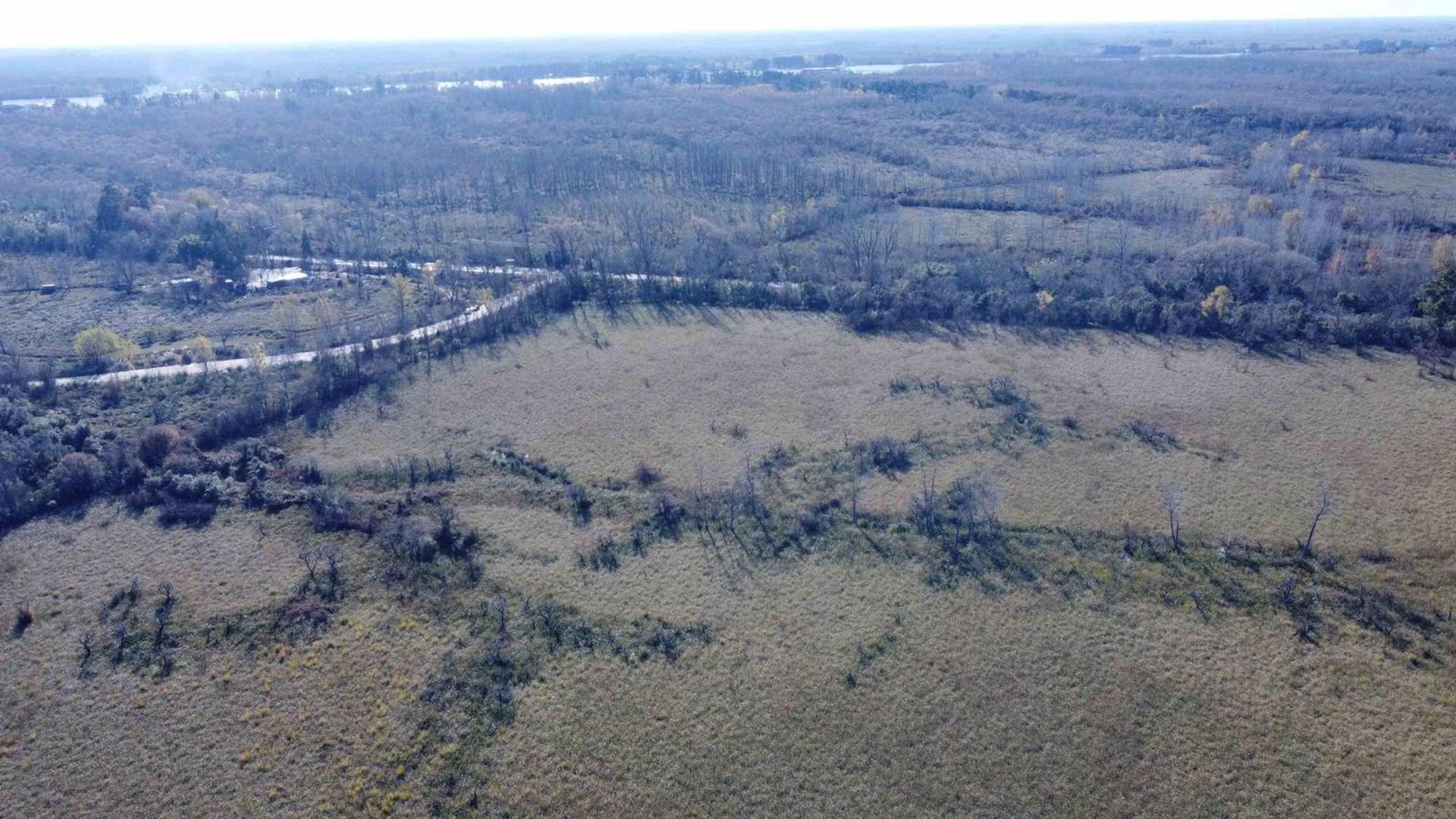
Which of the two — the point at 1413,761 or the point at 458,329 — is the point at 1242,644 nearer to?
the point at 1413,761

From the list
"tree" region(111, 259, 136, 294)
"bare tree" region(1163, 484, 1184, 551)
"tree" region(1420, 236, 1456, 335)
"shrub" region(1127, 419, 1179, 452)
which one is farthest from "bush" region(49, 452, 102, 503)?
"tree" region(1420, 236, 1456, 335)

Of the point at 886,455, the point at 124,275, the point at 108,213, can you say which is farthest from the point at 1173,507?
the point at 108,213

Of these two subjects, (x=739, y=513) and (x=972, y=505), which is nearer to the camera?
(x=972, y=505)

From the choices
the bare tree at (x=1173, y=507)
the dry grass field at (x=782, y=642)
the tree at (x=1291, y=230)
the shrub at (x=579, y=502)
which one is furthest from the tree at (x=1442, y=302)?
the shrub at (x=579, y=502)

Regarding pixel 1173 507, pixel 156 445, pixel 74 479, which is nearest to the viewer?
pixel 1173 507

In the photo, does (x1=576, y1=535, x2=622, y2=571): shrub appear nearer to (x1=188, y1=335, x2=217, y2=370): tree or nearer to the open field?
the open field

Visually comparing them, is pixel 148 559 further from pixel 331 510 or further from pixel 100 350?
pixel 100 350
